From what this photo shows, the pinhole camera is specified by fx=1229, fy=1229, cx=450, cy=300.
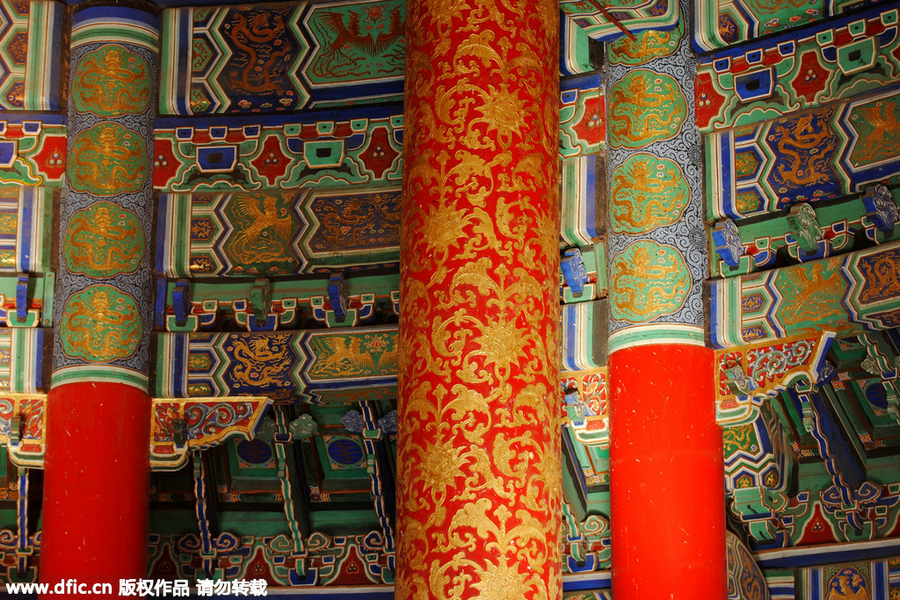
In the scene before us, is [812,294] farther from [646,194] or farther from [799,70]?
[799,70]

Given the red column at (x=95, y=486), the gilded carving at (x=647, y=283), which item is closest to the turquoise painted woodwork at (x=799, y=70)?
the gilded carving at (x=647, y=283)

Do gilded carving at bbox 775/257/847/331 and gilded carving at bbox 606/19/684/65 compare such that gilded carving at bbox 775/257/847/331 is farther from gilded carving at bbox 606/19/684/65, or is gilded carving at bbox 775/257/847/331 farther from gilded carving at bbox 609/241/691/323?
gilded carving at bbox 606/19/684/65

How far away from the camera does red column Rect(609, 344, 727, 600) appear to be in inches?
190

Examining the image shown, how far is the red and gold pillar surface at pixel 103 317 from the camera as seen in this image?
18.0 ft

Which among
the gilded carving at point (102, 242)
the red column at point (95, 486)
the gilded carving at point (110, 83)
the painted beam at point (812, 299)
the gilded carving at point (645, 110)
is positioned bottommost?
the red column at point (95, 486)

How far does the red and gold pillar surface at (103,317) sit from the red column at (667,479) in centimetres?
221

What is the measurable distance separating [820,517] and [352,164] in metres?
2.82

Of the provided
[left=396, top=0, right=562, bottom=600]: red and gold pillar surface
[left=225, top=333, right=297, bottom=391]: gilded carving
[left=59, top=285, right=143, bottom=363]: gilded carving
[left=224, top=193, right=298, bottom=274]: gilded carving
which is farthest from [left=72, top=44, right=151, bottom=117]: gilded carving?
[left=396, top=0, right=562, bottom=600]: red and gold pillar surface

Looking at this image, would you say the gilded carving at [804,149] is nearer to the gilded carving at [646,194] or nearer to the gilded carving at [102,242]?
the gilded carving at [646,194]

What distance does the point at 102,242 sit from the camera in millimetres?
5887

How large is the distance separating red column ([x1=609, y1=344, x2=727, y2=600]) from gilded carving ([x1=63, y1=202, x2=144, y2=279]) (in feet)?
8.03

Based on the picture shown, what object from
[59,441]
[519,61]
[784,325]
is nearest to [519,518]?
[519,61]

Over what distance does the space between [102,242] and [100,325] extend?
0.41 m

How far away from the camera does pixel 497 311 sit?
3561mm
